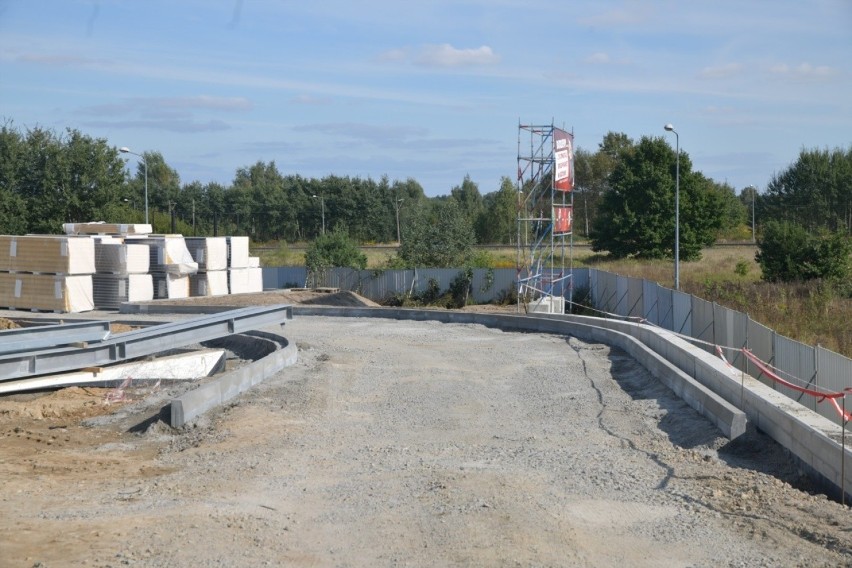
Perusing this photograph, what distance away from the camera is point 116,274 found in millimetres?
34031

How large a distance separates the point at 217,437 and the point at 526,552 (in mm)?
6056

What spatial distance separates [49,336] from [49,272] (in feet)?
60.7

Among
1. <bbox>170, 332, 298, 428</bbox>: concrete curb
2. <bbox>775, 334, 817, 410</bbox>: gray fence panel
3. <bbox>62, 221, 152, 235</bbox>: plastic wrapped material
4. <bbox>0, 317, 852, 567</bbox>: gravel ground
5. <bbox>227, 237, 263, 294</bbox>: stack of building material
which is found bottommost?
<bbox>0, 317, 852, 567</bbox>: gravel ground

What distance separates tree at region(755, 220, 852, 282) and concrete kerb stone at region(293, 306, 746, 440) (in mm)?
18251

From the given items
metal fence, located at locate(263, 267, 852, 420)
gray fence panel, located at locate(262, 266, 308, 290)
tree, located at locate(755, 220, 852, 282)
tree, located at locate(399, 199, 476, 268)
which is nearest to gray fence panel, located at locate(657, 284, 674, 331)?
metal fence, located at locate(263, 267, 852, 420)

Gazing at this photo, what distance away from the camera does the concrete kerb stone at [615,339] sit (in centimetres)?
1184

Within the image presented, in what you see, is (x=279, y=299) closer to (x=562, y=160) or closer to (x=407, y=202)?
(x=562, y=160)

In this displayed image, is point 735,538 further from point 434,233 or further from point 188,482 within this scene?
point 434,233

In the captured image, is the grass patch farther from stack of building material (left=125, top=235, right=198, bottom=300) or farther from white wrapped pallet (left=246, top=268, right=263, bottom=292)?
stack of building material (left=125, top=235, right=198, bottom=300)

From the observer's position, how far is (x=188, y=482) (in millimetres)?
9852

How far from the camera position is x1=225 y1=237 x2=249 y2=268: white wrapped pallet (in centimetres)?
3934

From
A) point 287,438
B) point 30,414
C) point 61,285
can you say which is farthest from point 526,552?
point 61,285

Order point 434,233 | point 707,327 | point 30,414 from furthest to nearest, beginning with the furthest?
1. point 434,233
2. point 707,327
3. point 30,414

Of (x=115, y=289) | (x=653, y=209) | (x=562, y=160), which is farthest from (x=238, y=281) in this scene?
(x=653, y=209)
